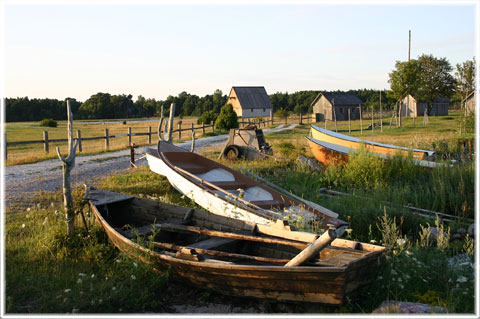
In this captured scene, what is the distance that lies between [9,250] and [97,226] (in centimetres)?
127

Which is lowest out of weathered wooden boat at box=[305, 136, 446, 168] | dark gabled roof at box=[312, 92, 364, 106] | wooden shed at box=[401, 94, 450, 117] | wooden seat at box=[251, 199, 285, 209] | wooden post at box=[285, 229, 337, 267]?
wooden seat at box=[251, 199, 285, 209]

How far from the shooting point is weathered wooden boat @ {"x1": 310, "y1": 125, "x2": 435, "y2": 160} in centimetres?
1271

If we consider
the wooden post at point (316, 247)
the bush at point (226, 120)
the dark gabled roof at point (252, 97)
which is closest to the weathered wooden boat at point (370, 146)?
the wooden post at point (316, 247)

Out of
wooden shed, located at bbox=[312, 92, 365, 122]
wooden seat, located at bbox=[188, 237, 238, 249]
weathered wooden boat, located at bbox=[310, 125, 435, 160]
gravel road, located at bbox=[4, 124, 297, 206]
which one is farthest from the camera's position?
wooden shed, located at bbox=[312, 92, 365, 122]

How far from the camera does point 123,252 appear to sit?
5836mm

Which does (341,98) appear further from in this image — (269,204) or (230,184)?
(269,204)

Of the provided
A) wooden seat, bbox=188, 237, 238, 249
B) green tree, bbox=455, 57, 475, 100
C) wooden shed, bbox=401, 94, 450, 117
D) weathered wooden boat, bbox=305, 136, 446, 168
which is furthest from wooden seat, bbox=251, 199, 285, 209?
wooden shed, bbox=401, 94, 450, 117

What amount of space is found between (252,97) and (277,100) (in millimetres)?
26622

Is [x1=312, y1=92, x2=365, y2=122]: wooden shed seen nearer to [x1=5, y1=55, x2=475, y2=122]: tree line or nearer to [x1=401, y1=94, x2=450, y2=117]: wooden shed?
[x1=5, y1=55, x2=475, y2=122]: tree line

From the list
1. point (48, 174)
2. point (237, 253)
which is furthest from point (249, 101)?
point (237, 253)

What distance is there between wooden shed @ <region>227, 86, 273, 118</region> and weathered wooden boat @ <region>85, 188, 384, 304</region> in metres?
50.5

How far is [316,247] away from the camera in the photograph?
4.19 metres

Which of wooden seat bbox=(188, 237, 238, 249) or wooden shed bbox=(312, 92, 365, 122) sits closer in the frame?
wooden seat bbox=(188, 237, 238, 249)

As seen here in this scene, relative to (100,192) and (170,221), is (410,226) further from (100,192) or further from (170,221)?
(100,192)
